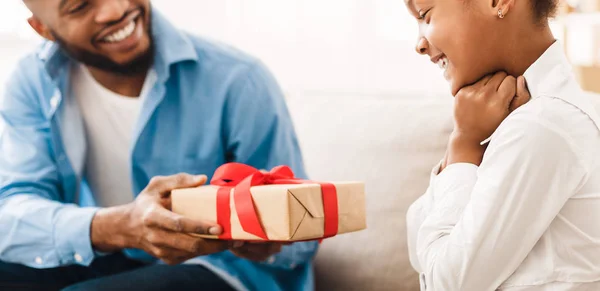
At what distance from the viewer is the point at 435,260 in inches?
30.6

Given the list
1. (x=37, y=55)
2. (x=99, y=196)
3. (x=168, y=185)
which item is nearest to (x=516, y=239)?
(x=168, y=185)

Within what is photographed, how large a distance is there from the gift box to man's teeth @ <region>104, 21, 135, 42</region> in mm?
444

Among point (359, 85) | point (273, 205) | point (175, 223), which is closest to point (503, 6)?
point (273, 205)

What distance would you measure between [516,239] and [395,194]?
63 centimetres

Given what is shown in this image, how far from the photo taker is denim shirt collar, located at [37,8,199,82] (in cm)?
145

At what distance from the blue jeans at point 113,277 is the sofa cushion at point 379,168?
23 centimetres

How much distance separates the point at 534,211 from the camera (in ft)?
2.40

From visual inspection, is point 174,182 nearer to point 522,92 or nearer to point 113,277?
point 113,277


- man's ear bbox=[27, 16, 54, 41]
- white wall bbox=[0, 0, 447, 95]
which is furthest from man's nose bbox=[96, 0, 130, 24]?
white wall bbox=[0, 0, 447, 95]

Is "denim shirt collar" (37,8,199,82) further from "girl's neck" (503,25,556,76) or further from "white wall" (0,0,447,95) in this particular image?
"girl's neck" (503,25,556,76)

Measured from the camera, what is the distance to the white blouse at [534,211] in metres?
0.73

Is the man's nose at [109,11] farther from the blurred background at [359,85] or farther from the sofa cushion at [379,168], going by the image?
the sofa cushion at [379,168]

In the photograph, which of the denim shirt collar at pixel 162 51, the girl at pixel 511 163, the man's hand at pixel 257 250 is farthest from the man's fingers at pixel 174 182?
the girl at pixel 511 163

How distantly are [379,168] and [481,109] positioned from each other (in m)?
0.58
